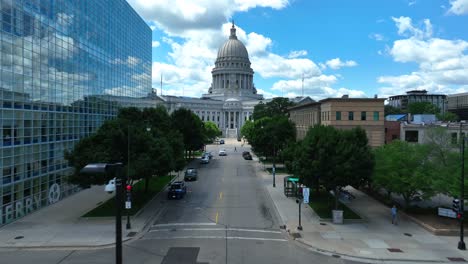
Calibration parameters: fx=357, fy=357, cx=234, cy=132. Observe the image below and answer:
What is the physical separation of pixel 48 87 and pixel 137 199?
1362 cm

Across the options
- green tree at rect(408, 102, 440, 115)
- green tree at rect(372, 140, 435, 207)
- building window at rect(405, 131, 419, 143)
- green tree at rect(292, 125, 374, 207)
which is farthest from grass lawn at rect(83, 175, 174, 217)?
green tree at rect(408, 102, 440, 115)

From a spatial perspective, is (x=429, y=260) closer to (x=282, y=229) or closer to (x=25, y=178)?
(x=282, y=229)

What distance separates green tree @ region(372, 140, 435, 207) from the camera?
2707 cm

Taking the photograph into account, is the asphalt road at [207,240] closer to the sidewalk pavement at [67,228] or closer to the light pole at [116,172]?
the sidewalk pavement at [67,228]

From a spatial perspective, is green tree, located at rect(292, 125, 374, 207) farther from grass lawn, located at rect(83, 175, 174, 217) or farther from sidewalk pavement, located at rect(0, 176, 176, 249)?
grass lawn, located at rect(83, 175, 174, 217)

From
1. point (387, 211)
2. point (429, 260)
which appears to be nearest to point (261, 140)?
point (387, 211)

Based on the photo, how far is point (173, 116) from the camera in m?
65.9

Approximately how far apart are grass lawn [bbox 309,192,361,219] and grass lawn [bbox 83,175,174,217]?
1567 cm

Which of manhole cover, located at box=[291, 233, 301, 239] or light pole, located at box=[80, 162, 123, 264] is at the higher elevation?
light pole, located at box=[80, 162, 123, 264]

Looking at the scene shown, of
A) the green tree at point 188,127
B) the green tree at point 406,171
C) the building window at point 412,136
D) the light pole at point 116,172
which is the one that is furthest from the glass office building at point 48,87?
the building window at point 412,136

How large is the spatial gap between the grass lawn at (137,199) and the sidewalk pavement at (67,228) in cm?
70

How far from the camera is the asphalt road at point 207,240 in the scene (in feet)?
65.5

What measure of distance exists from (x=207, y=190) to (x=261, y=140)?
22.7m

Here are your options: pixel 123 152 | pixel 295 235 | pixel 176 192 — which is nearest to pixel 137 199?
pixel 176 192
